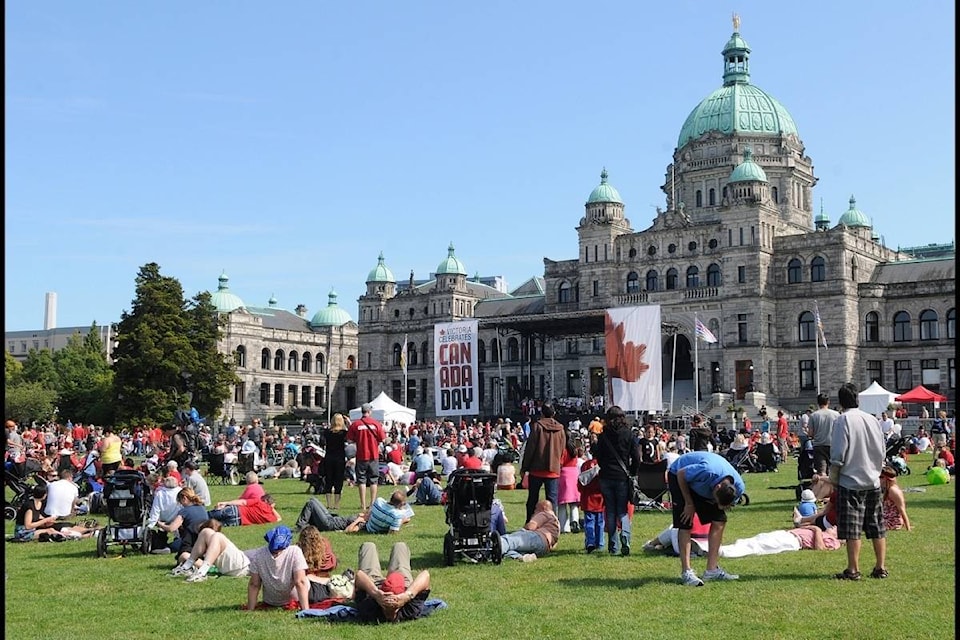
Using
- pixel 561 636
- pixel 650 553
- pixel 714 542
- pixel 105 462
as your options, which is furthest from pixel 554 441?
pixel 105 462

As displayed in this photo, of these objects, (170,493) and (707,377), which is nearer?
(170,493)

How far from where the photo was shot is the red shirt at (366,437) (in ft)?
60.6

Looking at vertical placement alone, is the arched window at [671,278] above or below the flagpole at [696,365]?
above

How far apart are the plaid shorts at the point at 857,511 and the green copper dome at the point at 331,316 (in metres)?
88.6

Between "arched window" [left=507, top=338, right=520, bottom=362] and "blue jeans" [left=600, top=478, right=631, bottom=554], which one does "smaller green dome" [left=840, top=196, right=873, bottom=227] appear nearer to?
"arched window" [left=507, top=338, right=520, bottom=362]

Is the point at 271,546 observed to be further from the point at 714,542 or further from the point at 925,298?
the point at 925,298

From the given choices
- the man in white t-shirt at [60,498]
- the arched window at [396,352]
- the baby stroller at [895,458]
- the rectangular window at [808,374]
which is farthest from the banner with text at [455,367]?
the arched window at [396,352]

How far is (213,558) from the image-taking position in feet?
41.5

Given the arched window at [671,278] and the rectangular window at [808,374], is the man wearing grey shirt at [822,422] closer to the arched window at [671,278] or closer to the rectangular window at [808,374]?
the rectangular window at [808,374]

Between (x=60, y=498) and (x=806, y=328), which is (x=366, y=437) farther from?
(x=806, y=328)

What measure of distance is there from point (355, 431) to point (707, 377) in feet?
159

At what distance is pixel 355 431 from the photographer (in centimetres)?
1869

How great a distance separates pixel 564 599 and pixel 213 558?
14.0ft

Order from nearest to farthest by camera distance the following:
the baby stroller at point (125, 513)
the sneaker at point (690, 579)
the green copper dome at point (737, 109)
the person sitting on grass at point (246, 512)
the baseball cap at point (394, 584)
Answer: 1. the baseball cap at point (394, 584)
2. the sneaker at point (690, 579)
3. the baby stroller at point (125, 513)
4. the person sitting on grass at point (246, 512)
5. the green copper dome at point (737, 109)
